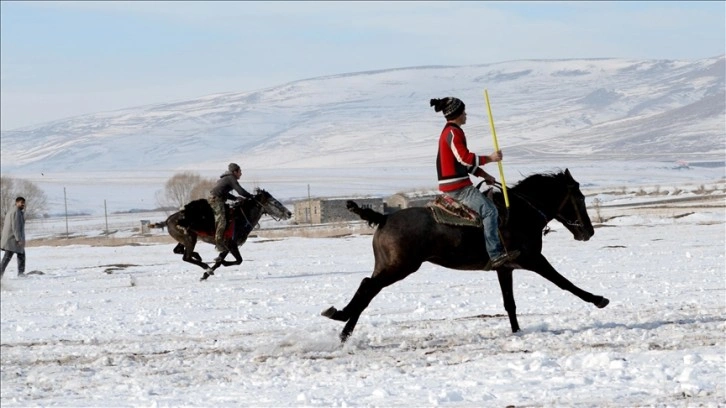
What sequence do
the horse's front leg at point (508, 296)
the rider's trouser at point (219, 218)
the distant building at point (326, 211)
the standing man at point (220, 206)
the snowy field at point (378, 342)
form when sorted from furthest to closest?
the distant building at point (326, 211), the rider's trouser at point (219, 218), the standing man at point (220, 206), the horse's front leg at point (508, 296), the snowy field at point (378, 342)

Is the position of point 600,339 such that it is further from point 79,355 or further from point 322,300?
point 322,300

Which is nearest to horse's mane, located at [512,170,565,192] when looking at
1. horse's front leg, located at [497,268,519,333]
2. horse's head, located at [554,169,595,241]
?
horse's head, located at [554,169,595,241]

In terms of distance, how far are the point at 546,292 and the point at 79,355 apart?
756 cm

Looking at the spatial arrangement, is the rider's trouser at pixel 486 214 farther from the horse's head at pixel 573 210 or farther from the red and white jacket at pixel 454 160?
the horse's head at pixel 573 210

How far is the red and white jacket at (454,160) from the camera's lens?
531 inches

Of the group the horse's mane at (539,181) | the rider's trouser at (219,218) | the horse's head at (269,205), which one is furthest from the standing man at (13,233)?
the horse's mane at (539,181)

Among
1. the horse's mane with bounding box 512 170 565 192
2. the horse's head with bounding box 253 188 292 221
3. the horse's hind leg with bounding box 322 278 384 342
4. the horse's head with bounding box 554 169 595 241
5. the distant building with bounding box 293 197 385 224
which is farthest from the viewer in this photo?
the distant building with bounding box 293 197 385 224

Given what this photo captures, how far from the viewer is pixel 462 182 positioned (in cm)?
1388

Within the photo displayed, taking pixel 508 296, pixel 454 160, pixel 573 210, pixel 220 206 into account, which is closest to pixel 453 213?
pixel 454 160

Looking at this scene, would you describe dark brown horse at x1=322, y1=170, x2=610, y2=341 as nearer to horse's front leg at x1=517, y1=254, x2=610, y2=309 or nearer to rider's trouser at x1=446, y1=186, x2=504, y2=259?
horse's front leg at x1=517, y1=254, x2=610, y2=309

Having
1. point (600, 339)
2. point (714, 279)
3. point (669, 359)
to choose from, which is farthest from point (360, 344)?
point (714, 279)

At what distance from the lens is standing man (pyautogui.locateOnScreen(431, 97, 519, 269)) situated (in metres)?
13.7

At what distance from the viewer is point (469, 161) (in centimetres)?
1349

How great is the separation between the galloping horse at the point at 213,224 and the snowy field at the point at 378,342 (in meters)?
0.73
